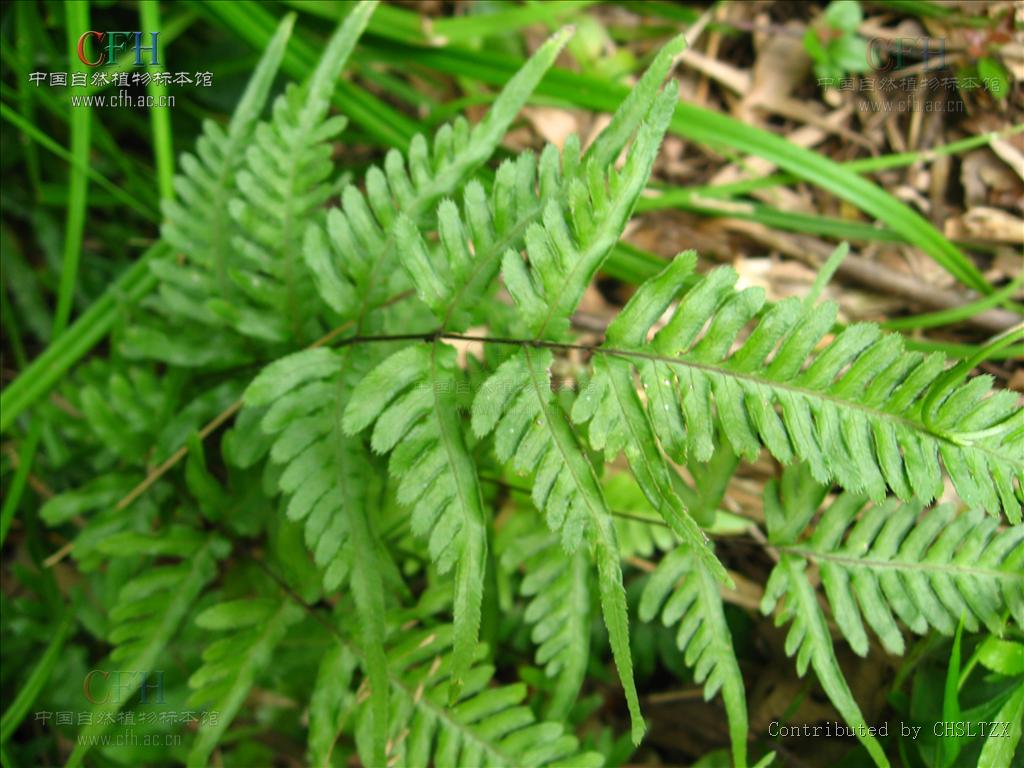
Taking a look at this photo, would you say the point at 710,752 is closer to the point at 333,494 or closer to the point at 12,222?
the point at 333,494

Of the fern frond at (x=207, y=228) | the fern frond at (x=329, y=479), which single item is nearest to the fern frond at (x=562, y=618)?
the fern frond at (x=329, y=479)

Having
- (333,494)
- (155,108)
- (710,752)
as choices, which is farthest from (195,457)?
(710,752)

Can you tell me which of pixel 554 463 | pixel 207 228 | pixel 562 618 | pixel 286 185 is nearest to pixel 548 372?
pixel 554 463

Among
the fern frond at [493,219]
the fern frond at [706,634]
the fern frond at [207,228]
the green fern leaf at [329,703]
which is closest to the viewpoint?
the fern frond at [493,219]

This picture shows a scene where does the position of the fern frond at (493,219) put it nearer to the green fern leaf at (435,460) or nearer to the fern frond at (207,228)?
the green fern leaf at (435,460)

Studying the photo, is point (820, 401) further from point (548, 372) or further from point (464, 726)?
point (464, 726)

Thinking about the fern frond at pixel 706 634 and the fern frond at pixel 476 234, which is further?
the fern frond at pixel 706 634

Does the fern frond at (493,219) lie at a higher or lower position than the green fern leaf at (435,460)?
higher
